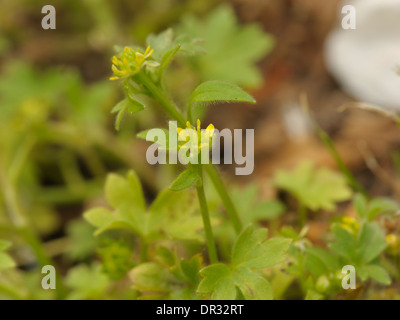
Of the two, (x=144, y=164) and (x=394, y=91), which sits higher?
(x=394, y=91)

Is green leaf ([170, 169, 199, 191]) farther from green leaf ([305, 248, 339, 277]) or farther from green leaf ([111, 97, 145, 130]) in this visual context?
green leaf ([305, 248, 339, 277])

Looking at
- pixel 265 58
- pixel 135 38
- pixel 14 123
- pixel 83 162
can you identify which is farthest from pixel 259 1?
pixel 14 123

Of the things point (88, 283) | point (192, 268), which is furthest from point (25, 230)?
point (192, 268)

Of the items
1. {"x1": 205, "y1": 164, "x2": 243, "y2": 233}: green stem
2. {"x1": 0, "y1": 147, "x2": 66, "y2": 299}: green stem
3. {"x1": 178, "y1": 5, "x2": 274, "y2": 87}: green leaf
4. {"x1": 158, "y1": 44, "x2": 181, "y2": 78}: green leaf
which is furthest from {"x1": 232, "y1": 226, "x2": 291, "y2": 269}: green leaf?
{"x1": 178, "y1": 5, "x2": 274, "y2": 87}: green leaf

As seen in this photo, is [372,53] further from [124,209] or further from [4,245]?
[4,245]

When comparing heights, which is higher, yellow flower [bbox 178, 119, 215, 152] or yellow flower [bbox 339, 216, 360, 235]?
yellow flower [bbox 178, 119, 215, 152]

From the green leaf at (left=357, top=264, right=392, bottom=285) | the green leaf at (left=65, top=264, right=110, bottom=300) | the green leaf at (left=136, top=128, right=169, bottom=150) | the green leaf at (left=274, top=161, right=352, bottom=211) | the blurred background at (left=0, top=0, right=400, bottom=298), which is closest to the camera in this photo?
the green leaf at (left=136, top=128, right=169, bottom=150)

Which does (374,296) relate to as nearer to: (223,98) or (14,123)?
(223,98)
